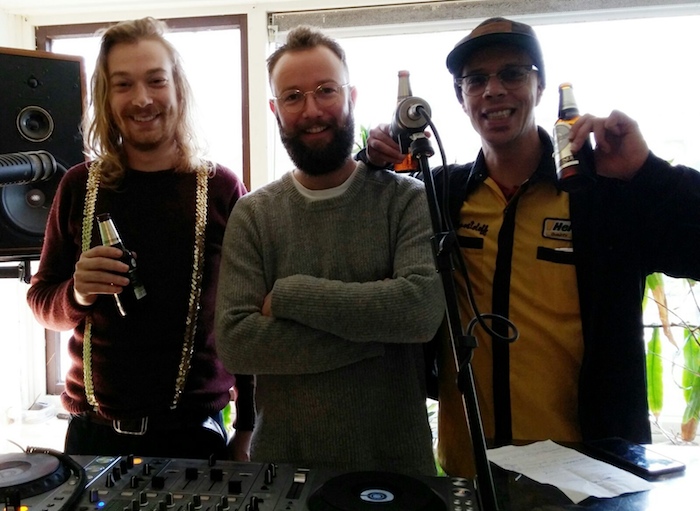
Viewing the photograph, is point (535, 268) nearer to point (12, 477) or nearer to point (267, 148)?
point (12, 477)

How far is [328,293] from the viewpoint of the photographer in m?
1.11

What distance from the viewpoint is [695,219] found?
1.24 metres

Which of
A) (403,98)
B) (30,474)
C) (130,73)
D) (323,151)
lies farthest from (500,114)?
(30,474)

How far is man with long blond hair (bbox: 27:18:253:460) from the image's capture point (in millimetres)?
1332

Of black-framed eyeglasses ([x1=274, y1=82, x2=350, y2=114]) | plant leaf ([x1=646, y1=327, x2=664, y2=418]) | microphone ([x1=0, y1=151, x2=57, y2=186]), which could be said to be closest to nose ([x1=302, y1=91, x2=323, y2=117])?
black-framed eyeglasses ([x1=274, y1=82, x2=350, y2=114])

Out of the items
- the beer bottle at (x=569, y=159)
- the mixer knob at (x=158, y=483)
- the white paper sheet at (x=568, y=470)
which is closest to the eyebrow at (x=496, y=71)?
the beer bottle at (x=569, y=159)

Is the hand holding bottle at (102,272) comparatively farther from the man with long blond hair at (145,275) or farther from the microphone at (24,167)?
the microphone at (24,167)

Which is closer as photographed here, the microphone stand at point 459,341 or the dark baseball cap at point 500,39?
the microphone stand at point 459,341

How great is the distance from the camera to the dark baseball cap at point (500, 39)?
4.39 ft

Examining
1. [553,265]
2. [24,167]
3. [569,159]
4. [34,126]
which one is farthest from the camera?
[34,126]

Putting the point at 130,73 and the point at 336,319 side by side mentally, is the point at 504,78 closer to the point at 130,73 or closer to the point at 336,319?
the point at 336,319

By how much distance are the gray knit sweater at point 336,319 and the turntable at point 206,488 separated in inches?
10.4

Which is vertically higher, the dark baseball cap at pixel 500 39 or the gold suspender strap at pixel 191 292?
the dark baseball cap at pixel 500 39

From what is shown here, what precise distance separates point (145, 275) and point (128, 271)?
0.13 m
